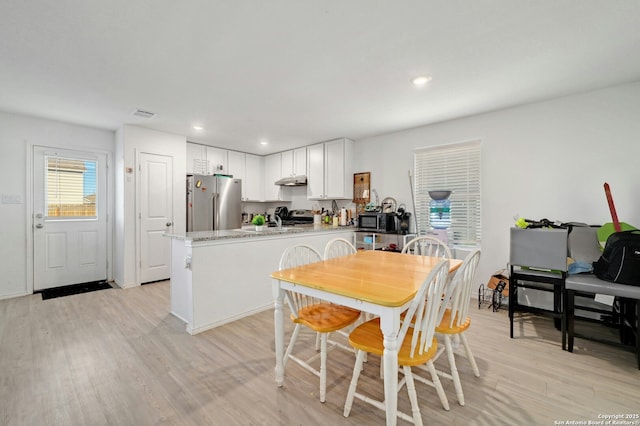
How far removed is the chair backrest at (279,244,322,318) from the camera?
1.87m

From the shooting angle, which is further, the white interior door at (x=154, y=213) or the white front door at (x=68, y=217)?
the white interior door at (x=154, y=213)

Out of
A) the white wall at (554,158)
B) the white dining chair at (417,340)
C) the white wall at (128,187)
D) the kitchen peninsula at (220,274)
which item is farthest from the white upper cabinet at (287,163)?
the white dining chair at (417,340)

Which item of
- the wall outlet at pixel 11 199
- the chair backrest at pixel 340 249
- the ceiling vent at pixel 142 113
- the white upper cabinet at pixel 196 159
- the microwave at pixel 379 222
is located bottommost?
the chair backrest at pixel 340 249

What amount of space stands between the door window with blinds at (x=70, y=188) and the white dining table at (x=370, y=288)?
4051mm

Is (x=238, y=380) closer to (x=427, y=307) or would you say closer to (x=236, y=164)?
(x=427, y=307)

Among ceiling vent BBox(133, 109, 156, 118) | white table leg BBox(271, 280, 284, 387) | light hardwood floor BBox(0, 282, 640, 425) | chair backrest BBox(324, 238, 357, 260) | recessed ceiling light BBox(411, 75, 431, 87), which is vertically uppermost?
ceiling vent BBox(133, 109, 156, 118)

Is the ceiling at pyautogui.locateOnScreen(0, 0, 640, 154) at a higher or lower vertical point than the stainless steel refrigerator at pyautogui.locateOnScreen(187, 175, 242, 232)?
higher

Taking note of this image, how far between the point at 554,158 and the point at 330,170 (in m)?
2.96

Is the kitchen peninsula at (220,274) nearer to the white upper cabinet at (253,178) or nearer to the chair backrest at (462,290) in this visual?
the chair backrest at (462,290)

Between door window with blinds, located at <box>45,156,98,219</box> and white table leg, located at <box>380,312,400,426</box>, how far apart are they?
4.82 m

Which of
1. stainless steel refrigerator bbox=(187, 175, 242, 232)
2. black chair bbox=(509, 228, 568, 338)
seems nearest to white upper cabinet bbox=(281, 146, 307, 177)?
stainless steel refrigerator bbox=(187, 175, 242, 232)

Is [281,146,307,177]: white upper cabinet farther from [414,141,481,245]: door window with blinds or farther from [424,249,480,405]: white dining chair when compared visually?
[424,249,480,405]: white dining chair

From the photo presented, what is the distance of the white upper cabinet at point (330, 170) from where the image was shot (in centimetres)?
457

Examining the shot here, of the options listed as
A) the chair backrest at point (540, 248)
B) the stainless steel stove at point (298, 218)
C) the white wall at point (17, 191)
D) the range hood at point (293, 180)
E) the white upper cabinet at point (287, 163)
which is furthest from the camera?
the stainless steel stove at point (298, 218)
